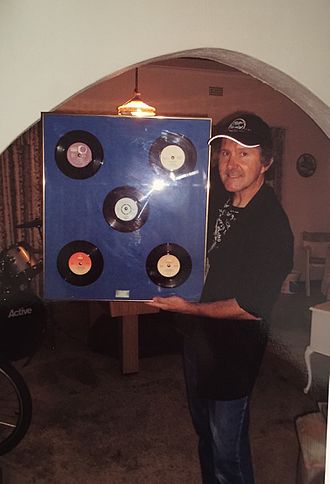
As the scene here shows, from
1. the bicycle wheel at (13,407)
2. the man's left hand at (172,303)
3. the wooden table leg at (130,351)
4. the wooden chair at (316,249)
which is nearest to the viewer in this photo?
the man's left hand at (172,303)

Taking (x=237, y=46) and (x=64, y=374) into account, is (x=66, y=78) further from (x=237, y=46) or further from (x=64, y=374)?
(x=64, y=374)

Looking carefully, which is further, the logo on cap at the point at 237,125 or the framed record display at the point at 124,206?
the logo on cap at the point at 237,125

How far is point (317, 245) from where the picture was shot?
2.63 meters

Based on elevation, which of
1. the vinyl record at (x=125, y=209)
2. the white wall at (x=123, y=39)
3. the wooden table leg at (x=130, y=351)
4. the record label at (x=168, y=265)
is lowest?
the wooden table leg at (x=130, y=351)

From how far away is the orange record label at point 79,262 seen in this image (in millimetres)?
1469

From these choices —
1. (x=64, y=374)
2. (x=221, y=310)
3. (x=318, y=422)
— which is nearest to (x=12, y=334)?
(x=64, y=374)

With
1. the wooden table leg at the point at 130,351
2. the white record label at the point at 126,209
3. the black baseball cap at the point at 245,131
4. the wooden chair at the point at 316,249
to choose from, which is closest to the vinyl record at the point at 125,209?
Result: the white record label at the point at 126,209

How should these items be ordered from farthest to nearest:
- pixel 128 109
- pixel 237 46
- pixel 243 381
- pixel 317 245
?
pixel 317 245 → pixel 128 109 → pixel 243 381 → pixel 237 46

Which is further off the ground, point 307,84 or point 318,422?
point 307,84

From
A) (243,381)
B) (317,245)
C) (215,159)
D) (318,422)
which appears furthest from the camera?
(317,245)

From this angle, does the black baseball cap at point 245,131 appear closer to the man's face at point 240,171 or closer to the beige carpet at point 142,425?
the man's face at point 240,171

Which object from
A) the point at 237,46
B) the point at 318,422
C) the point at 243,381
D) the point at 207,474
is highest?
the point at 237,46

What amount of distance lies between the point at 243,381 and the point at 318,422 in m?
0.37

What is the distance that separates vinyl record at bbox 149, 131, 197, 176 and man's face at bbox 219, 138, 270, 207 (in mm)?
149
